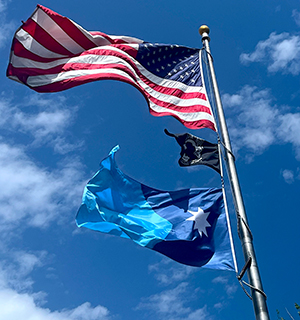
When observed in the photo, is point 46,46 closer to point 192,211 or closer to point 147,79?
point 147,79

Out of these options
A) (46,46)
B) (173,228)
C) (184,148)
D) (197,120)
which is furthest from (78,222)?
(46,46)

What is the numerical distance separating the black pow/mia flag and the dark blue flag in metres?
0.72

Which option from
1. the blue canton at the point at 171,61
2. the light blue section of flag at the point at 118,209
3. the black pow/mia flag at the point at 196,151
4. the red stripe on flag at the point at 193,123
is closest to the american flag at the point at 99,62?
the blue canton at the point at 171,61

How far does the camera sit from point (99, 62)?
45.0 ft

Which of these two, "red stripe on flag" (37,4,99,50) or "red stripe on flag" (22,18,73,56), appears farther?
"red stripe on flag" (37,4,99,50)

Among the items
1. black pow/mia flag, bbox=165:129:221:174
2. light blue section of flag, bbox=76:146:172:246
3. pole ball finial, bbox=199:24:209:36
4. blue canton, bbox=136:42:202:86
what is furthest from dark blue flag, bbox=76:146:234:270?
pole ball finial, bbox=199:24:209:36

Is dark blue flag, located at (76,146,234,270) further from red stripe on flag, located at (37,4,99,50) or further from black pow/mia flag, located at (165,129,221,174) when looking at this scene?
red stripe on flag, located at (37,4,99,50)

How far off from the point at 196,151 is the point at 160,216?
1979mm

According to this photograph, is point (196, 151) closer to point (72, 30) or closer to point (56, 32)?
point (72, 30)

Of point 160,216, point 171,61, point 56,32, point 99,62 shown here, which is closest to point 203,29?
point 171,61

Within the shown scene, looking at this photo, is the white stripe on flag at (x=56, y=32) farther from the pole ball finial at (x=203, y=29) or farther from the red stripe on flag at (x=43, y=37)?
the pole ball finial at (x=203, y=29)

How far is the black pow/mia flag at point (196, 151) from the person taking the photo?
10.9 meters

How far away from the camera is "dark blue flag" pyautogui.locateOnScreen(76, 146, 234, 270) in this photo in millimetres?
9953

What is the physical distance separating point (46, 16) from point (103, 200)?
6.63m
